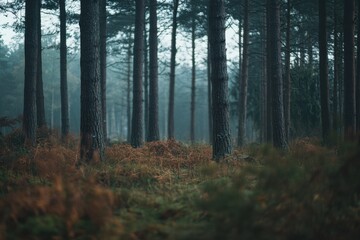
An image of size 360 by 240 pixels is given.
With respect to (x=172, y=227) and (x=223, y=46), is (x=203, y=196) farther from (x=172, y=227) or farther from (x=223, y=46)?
(x=223, y=46)

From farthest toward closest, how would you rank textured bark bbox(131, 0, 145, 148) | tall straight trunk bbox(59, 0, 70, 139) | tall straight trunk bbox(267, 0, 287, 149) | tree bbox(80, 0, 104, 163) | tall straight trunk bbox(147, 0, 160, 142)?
tall straight trunk bbox(59, 0, 70, 139) → tall straight trunk bbox(147, 0, 160, 142) → textured bark bbox(131, 0, 145, 148) → tall straight trunk bbox(267, 0, 287, 149) → tree bbox(80, 0, 104, 163)

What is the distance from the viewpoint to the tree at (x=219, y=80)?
8773 mm

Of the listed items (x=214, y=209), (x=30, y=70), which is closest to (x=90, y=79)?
(x=30, y=70)

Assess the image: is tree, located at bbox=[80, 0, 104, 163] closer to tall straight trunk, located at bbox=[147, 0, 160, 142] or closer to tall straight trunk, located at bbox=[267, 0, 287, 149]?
tall straight trunk, located at bbox=[267, 0, 287, 149]

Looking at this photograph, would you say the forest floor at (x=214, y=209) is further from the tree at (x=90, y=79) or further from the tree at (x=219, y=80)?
the tree at (x=219, y=80)

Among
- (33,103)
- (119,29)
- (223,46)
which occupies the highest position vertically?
(119,29)

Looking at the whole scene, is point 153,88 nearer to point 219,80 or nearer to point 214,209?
point 219,80

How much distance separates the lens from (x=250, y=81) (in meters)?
27.5

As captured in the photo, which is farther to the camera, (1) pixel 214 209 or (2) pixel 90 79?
(2) pixel 90 79

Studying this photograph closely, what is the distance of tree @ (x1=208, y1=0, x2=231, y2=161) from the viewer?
8773 millimetres

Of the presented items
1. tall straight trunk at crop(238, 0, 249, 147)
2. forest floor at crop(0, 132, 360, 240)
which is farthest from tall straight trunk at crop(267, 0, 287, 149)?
forest floor at crop(0, 132, 360, 240)

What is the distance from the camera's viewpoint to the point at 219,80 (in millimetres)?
8875

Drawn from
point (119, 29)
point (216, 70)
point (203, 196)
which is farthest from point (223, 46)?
point (119, 29)

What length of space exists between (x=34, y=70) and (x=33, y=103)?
1.36 m
